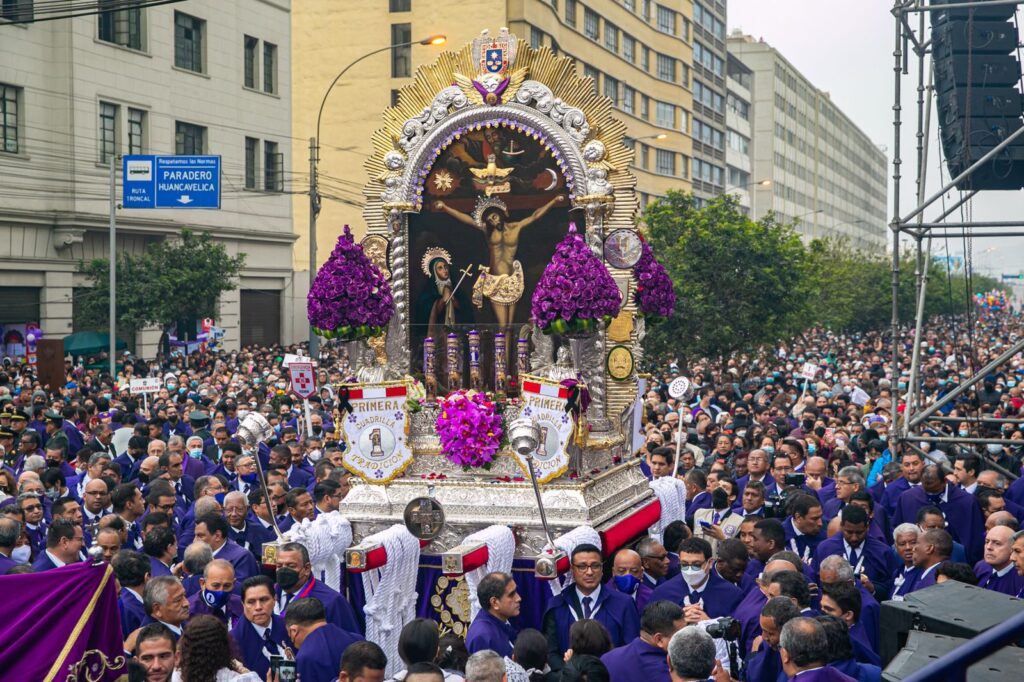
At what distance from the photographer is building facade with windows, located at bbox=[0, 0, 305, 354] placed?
34.5 meters

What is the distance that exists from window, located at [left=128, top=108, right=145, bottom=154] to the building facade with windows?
64mm

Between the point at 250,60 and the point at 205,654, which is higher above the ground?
the point at 250,60

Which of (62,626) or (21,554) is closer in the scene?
(62,626)

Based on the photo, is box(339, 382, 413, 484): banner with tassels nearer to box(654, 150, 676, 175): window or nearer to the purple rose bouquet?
the purple rose bouquet

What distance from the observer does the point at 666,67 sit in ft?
218

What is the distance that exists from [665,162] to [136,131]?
115 feet

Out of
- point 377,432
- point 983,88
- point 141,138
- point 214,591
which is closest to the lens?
point 214,591

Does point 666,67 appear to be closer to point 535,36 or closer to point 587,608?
point 535,36

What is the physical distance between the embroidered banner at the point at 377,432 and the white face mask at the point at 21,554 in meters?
2.96

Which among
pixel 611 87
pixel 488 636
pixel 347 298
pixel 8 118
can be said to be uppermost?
pixel 611 87

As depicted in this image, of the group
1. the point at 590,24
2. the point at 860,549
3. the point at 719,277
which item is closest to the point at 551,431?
the point at 860,549

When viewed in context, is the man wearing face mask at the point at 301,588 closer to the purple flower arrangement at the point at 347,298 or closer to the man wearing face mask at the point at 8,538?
the man wearing face mask at the point at 8,538

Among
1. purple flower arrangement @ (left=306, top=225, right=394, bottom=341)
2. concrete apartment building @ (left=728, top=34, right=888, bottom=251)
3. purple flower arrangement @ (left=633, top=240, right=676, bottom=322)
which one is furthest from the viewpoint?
concrete apartment building @ (left=728, top=34, right=888, bottom=251)

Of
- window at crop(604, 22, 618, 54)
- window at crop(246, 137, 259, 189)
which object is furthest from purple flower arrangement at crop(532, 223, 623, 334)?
window at crop(604, 22, 618, 54)
